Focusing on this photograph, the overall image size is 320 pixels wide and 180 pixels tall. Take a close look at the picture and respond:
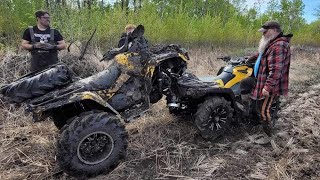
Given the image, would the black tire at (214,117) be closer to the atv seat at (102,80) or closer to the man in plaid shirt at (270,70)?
the man in plaid shirt at (270,70)

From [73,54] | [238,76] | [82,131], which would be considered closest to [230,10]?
[73,54]

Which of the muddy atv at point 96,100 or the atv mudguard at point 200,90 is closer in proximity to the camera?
the muddy atv at point 96,100

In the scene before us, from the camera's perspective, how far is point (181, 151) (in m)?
3.92

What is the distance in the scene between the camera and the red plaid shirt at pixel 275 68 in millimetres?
4039

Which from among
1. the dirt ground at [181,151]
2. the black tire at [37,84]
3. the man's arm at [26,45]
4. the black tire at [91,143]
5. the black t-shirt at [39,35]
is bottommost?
the dirt ground at [181,151]

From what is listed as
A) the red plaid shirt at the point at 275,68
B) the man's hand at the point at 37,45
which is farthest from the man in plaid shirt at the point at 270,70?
the man's hand at the point at 37,45

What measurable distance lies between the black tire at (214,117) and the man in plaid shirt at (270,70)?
0.43m

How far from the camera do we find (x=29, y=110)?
314cm

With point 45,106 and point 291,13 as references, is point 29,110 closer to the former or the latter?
point 45,106

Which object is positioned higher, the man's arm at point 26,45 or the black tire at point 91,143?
the man's arm at point 26,45

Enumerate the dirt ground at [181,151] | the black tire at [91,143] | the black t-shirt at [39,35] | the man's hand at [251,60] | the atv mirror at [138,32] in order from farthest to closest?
the black t-shirt at [39,35] < the man's hand at [251,60] < the atv mirror at [138,32] < the dirt ground at [181,151] < the black tire at [91,143]

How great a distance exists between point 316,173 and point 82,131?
247cm

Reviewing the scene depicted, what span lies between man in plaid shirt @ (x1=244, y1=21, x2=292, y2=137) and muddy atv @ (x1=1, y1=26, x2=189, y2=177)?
123cm

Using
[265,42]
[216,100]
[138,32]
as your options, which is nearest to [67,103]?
[138,32]
